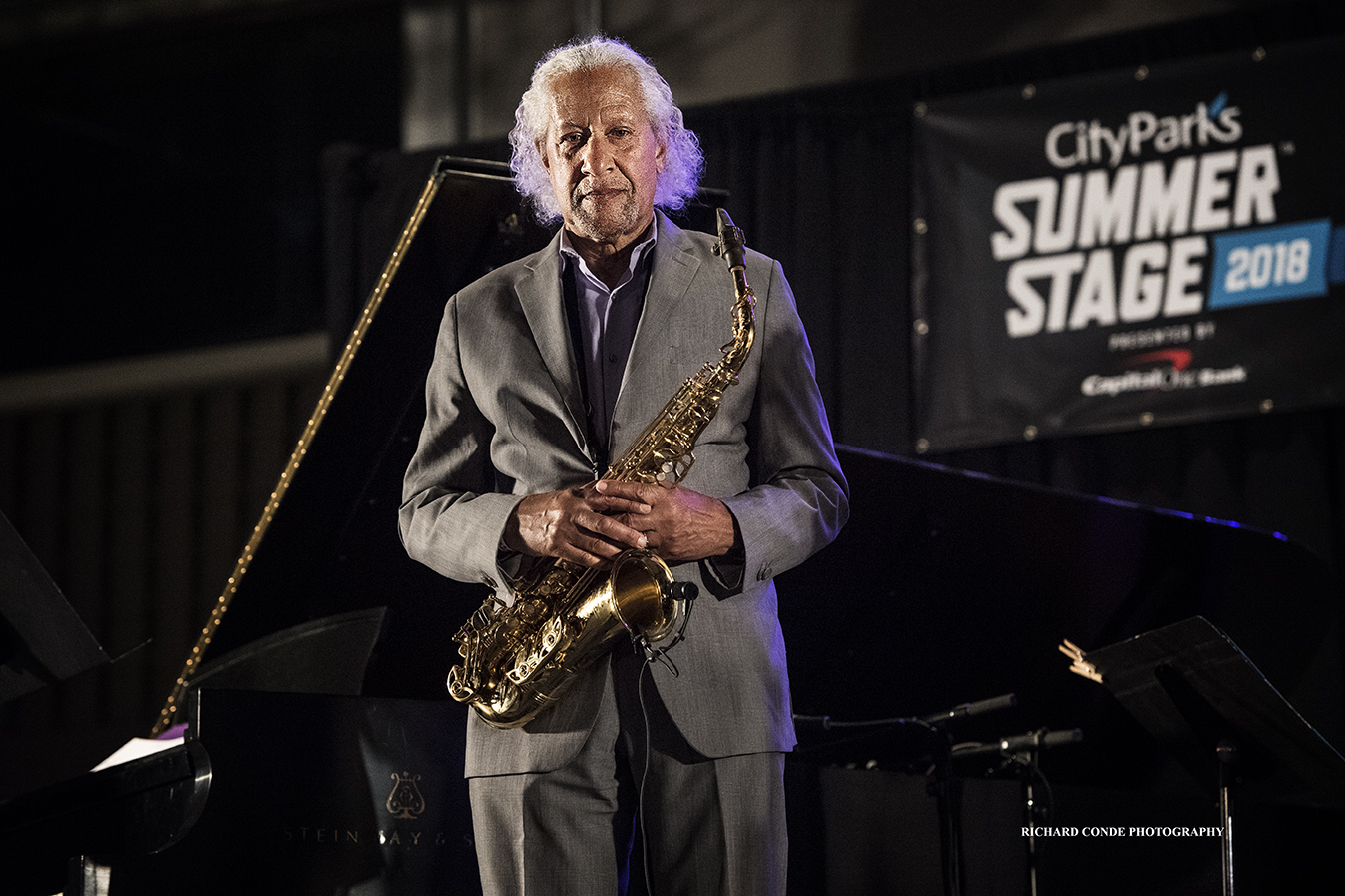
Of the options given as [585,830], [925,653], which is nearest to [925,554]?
[925,653]

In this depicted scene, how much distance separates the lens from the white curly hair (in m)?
1.80

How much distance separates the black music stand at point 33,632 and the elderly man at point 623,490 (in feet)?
2.65

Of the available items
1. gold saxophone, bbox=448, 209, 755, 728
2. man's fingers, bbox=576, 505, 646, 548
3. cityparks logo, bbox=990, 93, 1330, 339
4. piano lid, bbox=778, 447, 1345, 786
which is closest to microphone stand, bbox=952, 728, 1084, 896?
piano lid, bbox=778, 447, 1345, 786

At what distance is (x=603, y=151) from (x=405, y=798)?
46.5 inches

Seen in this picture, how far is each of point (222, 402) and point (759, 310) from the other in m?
6.77

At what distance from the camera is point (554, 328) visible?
1832 mm

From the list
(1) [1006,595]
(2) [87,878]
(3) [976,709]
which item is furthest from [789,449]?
(1) [1006,595]

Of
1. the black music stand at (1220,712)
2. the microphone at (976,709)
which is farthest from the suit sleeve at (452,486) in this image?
the black music stand at (1220,712)

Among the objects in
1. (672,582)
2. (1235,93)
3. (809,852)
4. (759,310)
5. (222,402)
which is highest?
(1235,93)

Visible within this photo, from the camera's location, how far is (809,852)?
9.39 ft

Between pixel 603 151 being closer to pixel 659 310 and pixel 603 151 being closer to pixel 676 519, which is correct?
pixel 659 310

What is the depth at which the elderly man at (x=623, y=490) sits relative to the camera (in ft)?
5.54

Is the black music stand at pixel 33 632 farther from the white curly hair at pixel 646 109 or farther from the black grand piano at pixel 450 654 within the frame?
the white curly hair at pixel 646 109

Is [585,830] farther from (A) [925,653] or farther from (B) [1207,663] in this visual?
(A) [925,653]
